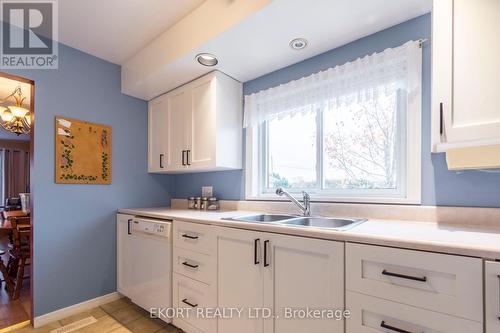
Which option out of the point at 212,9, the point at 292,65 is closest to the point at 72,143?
the point at 212,9

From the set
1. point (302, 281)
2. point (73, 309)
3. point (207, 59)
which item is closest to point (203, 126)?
point (207, 59)

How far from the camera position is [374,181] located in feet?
5.70

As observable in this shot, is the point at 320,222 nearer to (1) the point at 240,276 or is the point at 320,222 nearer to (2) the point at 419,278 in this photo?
(1) the point at 240,276

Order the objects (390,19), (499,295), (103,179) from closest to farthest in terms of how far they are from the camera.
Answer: (499,295) < (390,19) < (103,179)

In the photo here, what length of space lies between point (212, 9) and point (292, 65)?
74cm

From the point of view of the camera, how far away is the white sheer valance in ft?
4.95

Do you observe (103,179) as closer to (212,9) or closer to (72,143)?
(72,143)

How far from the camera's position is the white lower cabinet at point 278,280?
114cm

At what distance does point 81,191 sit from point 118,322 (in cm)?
116

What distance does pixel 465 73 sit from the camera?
108 cm

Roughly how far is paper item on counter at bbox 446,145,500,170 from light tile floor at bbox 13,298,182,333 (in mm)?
2111

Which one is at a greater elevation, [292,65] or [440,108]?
[292,65]

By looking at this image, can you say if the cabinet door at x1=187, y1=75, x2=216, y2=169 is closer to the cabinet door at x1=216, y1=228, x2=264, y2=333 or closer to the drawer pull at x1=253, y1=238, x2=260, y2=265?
the cabinet door at x1=216, y1=228, x2=264, y2=333

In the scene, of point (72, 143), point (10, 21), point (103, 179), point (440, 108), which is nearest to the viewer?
point (440, 108)
